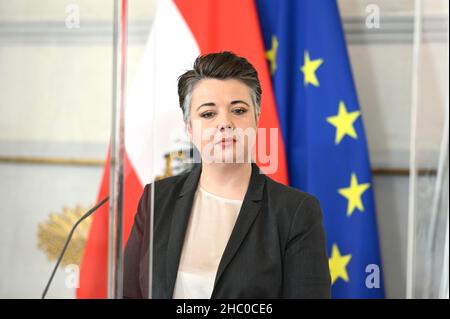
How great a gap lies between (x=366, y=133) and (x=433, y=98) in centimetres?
12

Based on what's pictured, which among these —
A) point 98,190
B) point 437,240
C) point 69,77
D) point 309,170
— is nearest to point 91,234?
point 98,190

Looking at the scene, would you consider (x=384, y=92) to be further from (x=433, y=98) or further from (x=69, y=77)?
(x=69, y=77)

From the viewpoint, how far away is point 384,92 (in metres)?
0.85

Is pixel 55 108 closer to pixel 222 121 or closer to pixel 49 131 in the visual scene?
pixel 49 131

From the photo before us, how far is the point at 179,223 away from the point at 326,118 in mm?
321

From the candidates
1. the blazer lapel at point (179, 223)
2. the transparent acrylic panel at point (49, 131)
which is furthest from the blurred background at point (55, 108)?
the blazer lapel at point (179, 223)

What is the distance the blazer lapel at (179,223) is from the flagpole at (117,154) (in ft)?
0.19

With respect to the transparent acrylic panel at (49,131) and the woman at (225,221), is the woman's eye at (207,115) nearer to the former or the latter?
the woman at (225,221)

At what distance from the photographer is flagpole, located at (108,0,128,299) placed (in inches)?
25.1

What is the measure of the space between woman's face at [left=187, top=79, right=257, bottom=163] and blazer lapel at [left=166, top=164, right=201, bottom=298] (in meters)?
0.03

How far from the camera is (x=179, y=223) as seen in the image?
2.05 feet

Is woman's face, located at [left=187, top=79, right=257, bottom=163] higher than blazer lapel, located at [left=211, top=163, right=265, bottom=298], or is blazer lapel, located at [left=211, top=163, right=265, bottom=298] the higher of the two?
woman's face, located at [left=187, top=79, right=257, bottom=163]

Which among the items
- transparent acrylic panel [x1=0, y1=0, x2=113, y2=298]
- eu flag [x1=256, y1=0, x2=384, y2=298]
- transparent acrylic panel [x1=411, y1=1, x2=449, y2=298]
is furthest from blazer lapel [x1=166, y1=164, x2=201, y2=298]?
transparent acrylic panel [x1=411, y1=1, x2=449, y2=298]

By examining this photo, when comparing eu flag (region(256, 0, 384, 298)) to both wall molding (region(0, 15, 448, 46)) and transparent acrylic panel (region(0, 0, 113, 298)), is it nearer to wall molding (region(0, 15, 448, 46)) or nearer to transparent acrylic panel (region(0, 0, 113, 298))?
wall molding (region(0, 15, 448, 46))
